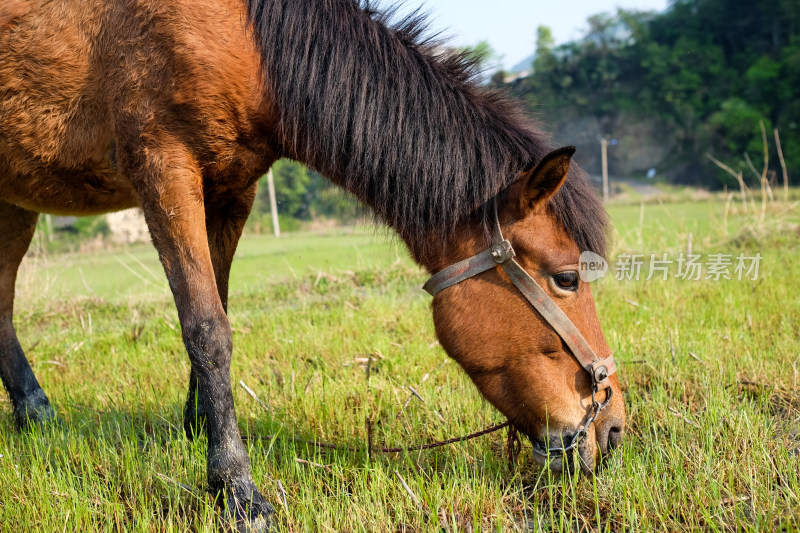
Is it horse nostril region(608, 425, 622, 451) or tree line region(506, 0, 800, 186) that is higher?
tree line region(506, 0, 800, 186)

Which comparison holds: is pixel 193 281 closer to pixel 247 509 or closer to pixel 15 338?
pixel 247 509

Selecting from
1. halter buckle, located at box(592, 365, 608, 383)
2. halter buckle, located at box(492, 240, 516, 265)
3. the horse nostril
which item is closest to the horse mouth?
the horse nostril

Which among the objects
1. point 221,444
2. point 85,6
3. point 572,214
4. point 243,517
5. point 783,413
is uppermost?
point 85,6

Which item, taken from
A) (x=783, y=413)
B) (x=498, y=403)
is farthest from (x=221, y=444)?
(x=783, y=413)

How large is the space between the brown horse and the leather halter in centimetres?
3

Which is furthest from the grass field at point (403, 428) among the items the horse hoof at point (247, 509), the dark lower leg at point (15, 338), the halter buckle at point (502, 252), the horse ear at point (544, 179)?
the horse ear at point (544, 179)

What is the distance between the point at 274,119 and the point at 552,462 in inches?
73.9

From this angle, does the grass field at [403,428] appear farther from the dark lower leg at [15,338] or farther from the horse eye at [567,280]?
the horse eye at [567,280]

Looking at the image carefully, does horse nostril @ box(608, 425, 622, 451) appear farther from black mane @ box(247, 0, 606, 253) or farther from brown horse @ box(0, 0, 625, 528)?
black mane @ box(247, 0, 606, 253)

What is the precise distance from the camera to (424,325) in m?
4.87

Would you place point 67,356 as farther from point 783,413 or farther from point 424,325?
point 783,413

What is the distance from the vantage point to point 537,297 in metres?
2.23

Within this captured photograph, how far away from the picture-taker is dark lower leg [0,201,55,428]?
3473 millimetres

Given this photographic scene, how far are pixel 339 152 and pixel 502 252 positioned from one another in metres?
0.84
